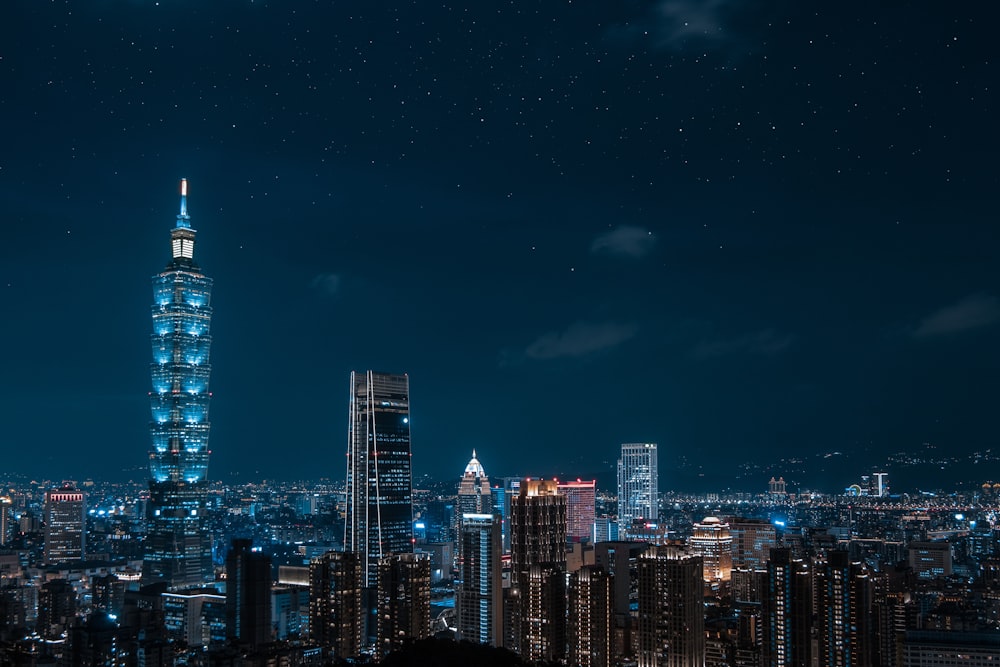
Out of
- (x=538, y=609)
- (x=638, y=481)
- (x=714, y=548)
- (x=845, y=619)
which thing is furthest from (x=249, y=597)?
(x=638, y=481)

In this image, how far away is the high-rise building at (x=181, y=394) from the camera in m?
34.5

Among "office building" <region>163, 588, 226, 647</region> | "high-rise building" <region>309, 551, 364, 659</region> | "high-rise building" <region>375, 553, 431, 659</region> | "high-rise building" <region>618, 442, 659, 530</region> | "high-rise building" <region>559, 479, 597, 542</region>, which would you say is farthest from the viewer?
"high-rise building" <region>618, 442, 659, 530</region>

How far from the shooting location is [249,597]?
20.9 metres

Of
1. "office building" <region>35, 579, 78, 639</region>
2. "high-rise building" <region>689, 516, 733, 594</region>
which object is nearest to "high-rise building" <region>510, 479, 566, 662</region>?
"high-rise building" <region>689, 516, 733, 594</region>

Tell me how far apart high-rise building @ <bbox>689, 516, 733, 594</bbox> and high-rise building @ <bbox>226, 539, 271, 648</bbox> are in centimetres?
940

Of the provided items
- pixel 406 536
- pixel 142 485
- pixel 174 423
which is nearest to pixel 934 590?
pixel 406 536

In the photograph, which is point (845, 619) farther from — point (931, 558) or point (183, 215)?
point (183, 215)

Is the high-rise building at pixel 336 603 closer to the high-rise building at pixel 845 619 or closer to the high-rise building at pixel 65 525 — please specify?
the high-rise building at pixel 845 619

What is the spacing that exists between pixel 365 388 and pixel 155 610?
9.33 m

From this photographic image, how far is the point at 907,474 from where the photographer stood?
1684 inches

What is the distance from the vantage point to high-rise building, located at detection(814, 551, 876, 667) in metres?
14.5

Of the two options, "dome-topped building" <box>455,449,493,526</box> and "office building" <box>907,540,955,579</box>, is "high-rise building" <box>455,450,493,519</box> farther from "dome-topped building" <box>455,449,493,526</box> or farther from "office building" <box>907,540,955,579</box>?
"office building" <box>907,540,955,579</box>

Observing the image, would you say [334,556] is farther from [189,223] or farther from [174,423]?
[189,223]

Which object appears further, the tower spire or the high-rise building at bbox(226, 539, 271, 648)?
the tower spire
